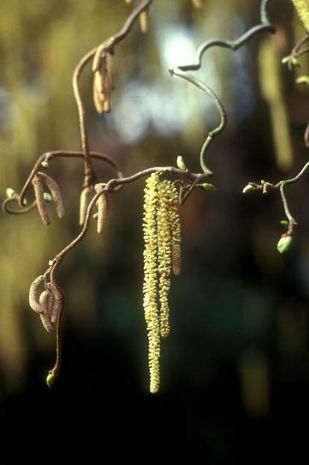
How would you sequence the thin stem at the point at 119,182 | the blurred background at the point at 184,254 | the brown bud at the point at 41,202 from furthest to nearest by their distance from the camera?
the blurred background at the point at 184,254 → the brown bud at the point at 41,202 → the thin stem at the point at 119,182

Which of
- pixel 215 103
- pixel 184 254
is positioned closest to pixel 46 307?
pixel 215 103

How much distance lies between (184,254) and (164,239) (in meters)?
2.00

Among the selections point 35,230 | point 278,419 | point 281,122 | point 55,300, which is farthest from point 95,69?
point 278,419

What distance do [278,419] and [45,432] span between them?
0.78 m

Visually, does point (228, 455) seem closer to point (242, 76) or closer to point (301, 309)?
point (301, 309)

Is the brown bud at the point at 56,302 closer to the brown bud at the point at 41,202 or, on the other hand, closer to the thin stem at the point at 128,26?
the brown bud at the point at 41,202

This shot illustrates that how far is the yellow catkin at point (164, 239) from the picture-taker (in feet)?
2.42

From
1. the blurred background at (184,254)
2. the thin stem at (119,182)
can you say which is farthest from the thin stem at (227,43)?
the blurred background at (184,254)

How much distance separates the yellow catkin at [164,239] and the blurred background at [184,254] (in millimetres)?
1157

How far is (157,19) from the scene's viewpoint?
2.25 meters

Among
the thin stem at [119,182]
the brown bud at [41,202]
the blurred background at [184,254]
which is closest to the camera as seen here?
the thin stem at [119,182]

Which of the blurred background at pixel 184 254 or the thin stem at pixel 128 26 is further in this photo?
the blurred background at pixel 184 254

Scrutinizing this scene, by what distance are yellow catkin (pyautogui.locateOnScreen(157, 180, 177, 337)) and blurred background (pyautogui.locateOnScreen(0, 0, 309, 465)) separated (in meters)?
1.16

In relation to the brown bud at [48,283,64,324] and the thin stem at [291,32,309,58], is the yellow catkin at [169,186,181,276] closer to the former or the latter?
the brown bud at [48,283,64,324]
